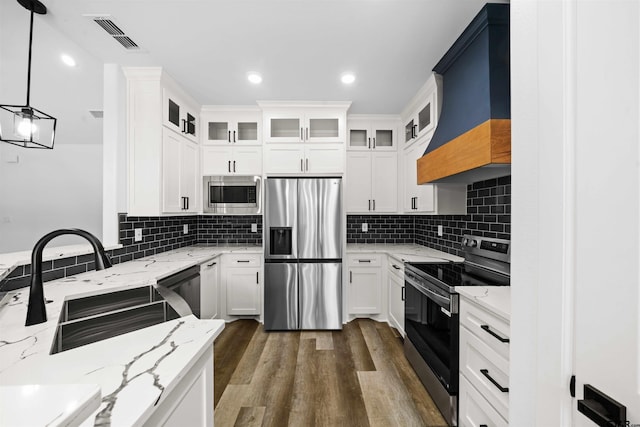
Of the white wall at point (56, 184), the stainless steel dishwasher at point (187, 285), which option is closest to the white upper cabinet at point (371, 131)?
the stainless steel dishwasher at point (187, 285)

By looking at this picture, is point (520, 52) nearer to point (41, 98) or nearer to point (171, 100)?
point (171, 100)

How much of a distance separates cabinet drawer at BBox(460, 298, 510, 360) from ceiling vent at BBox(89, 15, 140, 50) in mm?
2890

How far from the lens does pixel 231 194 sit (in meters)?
3.33

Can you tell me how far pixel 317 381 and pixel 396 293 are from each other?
1.26 meters

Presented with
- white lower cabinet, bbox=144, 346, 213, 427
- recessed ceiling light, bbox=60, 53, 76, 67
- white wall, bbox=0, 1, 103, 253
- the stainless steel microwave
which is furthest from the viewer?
white wall, bbox=0, 1, 103, 253

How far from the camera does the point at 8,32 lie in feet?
6.46

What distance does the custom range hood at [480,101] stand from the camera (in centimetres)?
154

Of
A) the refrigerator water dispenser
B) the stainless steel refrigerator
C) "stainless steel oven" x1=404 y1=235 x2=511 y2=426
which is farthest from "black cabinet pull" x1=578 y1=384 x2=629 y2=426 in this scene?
the refrigerator water dispenser

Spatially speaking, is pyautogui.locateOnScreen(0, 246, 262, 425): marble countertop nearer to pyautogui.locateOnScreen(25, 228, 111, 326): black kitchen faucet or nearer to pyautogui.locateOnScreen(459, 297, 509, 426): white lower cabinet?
pyautogui.locateOnScreen(25, 228, 111, 326): black kitchen faucet

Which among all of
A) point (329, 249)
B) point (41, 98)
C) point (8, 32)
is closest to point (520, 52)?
point (329, 249)

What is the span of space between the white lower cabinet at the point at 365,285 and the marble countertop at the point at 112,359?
7.73 feet

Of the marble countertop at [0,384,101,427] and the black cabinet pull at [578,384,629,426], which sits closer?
the marble countertop at [0,384,101,427]

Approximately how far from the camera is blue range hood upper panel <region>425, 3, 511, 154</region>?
1.64 meters

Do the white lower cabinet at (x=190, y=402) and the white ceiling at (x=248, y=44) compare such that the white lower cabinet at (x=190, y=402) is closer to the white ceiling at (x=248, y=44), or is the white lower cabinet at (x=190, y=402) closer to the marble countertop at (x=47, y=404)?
the marble countertop at (x=47, y=404)
